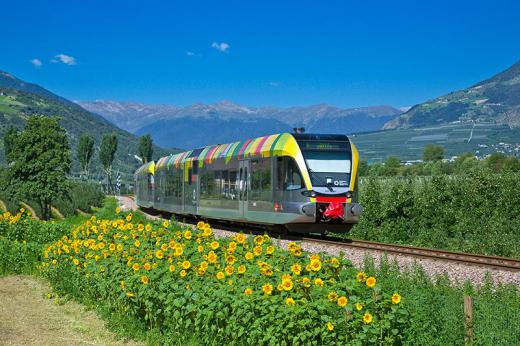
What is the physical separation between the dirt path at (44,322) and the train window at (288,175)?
9.04 m

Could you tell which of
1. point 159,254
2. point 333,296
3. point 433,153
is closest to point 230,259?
point 159,254

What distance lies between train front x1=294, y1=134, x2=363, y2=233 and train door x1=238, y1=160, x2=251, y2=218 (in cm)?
324

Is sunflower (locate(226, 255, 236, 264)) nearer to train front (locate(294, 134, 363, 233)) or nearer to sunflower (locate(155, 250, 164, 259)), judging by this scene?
sunflower (locate(155, 250, 164, 259))

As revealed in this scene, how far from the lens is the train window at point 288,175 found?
1958cm

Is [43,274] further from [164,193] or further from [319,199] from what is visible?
[164,193]

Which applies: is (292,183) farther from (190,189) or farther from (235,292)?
(235,292)

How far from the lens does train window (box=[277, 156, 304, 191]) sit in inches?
771

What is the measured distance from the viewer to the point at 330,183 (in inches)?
772

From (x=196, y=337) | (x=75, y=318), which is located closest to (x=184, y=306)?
(x=196, y=337)

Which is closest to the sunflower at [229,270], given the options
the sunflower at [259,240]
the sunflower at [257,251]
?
the sunflower at [257,251]

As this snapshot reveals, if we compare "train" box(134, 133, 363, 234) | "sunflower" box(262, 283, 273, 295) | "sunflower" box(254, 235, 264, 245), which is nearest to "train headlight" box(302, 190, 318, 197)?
"train" box(134, 133, 363, 234)

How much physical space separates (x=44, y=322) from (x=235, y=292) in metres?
3.99

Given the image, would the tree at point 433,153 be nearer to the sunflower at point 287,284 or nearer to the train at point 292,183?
the train at point 292,183

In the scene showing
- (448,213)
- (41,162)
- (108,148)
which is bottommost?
(448,213)
